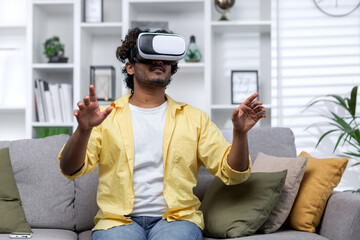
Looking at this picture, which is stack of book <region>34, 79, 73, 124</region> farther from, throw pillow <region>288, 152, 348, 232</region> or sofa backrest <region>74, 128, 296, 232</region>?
throw pillow <region>288, 152, 348, 232</region>

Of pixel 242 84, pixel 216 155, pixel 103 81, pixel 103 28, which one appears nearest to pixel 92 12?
pixel 103 28

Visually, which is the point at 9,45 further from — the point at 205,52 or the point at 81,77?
the point at 205,52

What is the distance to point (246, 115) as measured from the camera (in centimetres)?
167

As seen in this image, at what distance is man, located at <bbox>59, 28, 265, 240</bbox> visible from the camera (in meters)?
1.75

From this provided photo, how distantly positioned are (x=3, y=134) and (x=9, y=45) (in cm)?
63

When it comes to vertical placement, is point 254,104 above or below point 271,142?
above

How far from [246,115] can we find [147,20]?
2.04 m

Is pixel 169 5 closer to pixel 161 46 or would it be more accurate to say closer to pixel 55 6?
pixel 55 6

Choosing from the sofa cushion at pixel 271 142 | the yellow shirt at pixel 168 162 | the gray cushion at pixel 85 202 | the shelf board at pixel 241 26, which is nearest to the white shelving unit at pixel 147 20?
the shelf board at pixel 241 26

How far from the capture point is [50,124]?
10.9 feet

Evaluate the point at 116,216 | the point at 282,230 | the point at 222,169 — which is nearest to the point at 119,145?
the point at 116,216

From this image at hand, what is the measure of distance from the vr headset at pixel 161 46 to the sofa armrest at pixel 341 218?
83 cm

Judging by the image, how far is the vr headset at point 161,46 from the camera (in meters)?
1.74

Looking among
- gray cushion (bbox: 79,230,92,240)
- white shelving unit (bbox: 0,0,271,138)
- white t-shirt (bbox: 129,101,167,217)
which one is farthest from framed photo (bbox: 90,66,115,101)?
white t-shirt (bbox: 129,101,167,217)
